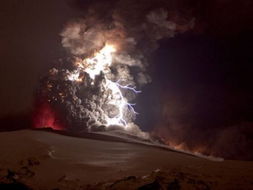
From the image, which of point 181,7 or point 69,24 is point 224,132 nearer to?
point 181,7

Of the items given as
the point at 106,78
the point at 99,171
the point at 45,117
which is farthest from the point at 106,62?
the point at 99,171

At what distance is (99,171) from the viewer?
5.20m

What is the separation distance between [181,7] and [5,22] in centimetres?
873

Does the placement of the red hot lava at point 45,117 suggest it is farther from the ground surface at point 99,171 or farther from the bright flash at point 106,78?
the ground surface at point 99,171

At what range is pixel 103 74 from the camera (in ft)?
46.0

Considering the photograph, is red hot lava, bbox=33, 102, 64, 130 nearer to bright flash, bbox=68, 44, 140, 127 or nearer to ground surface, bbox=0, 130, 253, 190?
bright flash, bbox=68, 44, 140, 127

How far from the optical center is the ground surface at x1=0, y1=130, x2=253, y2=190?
4402 millimetres

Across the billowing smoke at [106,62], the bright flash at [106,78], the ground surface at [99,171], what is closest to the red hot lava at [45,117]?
the billowing smoke at [106,62]

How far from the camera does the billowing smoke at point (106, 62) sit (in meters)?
13.3

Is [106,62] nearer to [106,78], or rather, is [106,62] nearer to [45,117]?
Answer: [106,78]

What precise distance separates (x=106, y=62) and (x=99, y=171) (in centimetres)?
1006

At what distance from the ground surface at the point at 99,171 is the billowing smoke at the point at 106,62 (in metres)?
6.05

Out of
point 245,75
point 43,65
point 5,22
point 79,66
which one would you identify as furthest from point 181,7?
point 5,22

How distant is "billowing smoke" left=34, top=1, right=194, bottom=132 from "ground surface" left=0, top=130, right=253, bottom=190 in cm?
605
